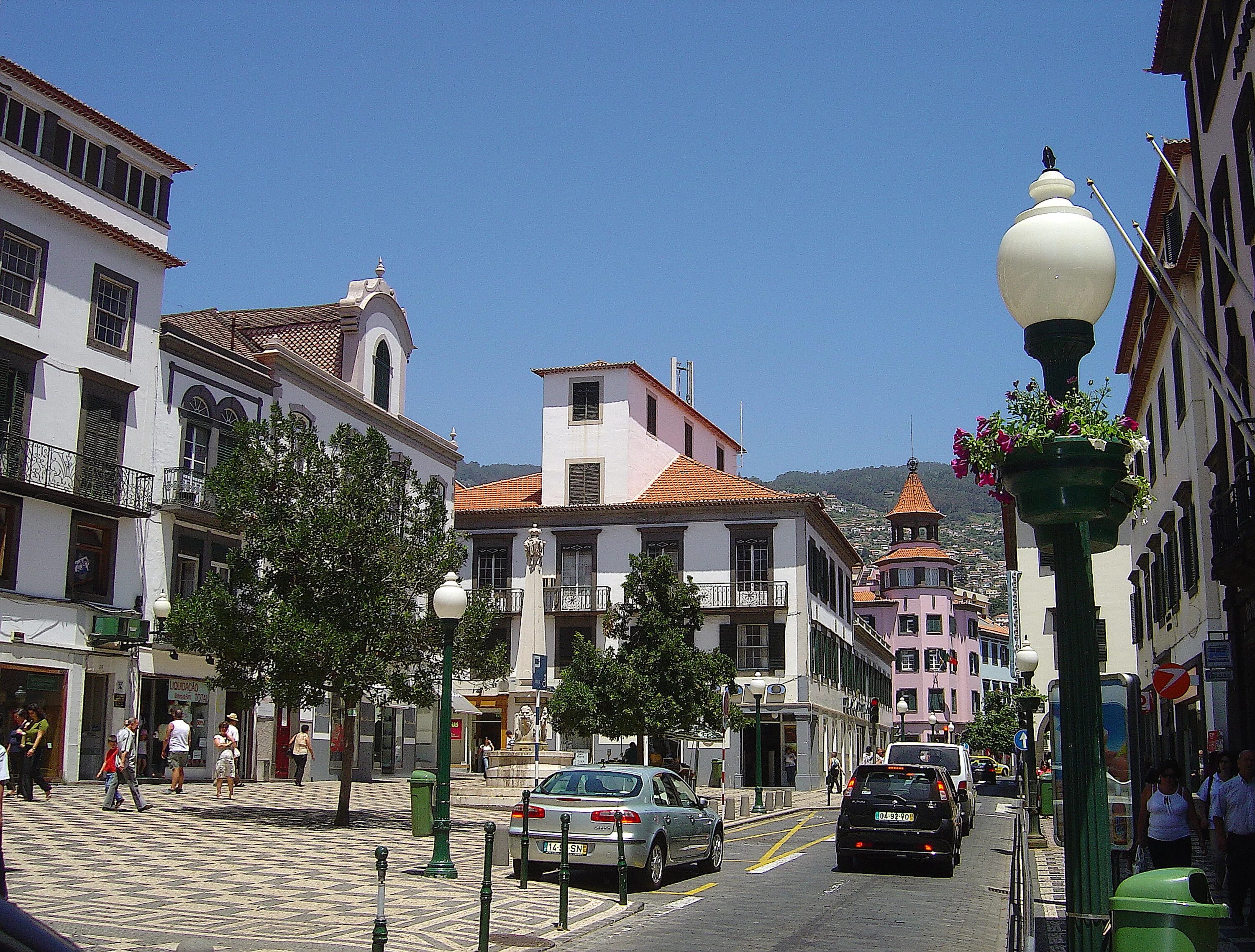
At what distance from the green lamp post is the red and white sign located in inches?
555

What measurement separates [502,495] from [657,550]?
861 centimetres

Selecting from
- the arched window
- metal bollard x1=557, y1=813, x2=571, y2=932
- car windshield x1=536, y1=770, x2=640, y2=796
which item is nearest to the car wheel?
car windshield x1=536, y1=770, x2=640, y2=796

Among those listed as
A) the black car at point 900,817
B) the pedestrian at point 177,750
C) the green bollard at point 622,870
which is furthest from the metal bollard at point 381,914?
the pedestrian at point 177,750

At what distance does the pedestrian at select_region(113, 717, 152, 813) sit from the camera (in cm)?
2208

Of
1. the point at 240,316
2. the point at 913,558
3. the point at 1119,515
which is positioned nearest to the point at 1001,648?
the point at 913,558

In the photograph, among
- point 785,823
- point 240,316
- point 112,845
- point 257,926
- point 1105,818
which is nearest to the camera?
point 1105,818

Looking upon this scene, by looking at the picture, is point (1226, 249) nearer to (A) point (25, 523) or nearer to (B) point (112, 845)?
A: (B) point (112, 845)

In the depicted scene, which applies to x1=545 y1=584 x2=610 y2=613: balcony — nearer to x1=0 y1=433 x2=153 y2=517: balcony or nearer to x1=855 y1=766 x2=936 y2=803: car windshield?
x1=0 y1=433 x2=153 y2=517: balcony

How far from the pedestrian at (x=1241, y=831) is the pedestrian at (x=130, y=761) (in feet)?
58.7

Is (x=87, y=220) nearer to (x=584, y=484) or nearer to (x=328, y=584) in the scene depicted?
(x=328, y=584)

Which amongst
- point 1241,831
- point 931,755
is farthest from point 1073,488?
point 931,755

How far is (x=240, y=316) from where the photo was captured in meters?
43.0

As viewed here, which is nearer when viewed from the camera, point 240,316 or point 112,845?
point 112,845

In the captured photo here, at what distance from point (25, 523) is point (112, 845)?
42.3 ft
